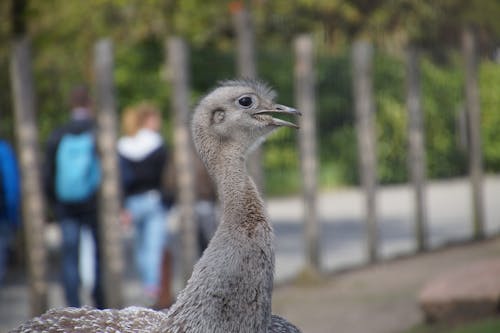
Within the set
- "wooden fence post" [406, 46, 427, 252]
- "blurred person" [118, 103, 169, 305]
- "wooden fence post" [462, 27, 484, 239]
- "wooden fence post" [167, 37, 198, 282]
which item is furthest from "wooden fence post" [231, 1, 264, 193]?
"wooden fence post" [462, 27, 484, 239]

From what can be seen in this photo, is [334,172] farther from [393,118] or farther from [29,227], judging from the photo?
[29,227]

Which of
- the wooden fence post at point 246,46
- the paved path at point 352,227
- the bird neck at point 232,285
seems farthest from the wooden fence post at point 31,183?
the bird neck at point 232,285

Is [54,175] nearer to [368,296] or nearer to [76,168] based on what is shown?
[76,168]

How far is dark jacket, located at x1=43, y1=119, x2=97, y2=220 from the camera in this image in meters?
10.1

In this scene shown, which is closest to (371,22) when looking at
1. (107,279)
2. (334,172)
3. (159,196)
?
(159,196)

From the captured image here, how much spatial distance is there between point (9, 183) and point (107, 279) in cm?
114

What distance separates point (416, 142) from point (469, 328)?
554cm

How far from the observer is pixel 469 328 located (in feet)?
27.8

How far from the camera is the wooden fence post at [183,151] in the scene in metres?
10.4

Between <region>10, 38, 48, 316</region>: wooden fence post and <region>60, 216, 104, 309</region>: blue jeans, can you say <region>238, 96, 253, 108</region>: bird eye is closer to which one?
<region>10, 38, 48, 316</region>: wooden fence post

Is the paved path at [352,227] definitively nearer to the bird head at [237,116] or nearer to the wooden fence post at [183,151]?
the wooden fence post at [183,151]

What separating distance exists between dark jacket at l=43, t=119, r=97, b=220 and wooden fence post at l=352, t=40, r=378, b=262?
3.62 m

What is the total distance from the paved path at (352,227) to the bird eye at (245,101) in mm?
5723

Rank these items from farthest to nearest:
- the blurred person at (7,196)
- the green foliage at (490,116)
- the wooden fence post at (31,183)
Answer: the green foliage at (490,116), the blurred person at (7,196), the wooden fence post at (31,183)
